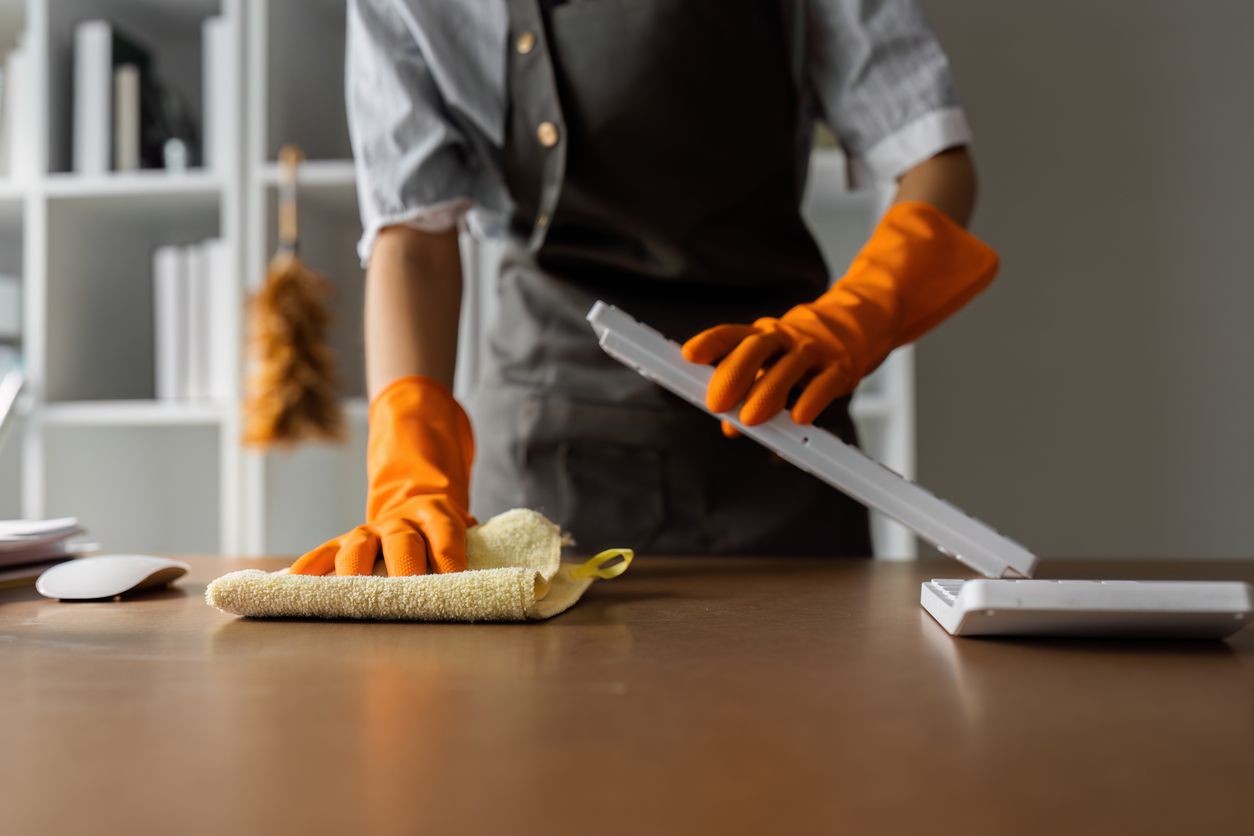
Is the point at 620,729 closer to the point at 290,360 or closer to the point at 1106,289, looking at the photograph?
the point at 290,360

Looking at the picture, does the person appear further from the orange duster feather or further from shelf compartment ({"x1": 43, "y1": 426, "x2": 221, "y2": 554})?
shelf compartment ({"x1": 43, "y1": 426, "x2": 221, "y2": 554})

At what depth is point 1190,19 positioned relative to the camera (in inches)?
72.9

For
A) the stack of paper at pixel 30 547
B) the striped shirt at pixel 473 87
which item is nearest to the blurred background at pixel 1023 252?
the striped shirt at pixel 473 87

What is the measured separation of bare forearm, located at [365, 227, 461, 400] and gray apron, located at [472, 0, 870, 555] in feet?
0.34

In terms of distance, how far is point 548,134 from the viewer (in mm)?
1066

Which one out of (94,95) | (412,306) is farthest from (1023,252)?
(94,95)

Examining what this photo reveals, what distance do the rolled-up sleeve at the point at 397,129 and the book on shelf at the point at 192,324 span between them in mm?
810

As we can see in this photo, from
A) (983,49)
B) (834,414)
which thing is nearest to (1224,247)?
(983,49)

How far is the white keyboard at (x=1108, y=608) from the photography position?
1.46 feet

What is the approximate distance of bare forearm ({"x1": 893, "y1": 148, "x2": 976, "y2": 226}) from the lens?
3.21ft

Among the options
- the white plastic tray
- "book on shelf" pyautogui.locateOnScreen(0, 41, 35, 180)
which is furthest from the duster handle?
the white plastic tray

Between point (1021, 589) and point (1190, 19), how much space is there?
71.2 inches

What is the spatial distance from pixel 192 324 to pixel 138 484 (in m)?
0.46

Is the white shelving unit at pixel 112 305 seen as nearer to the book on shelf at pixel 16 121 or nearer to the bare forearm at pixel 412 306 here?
the book on shelf at pixel 16 121
